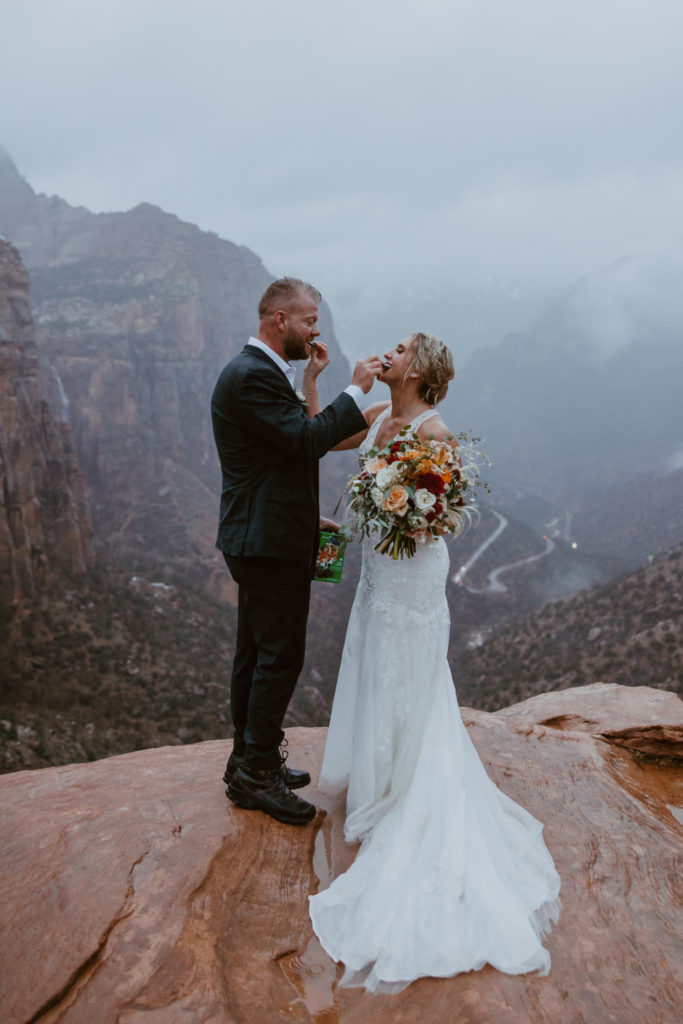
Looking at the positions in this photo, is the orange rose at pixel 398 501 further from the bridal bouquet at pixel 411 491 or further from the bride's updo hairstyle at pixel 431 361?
the bride's updo hairstyle at pixel 431 361

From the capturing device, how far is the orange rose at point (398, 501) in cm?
383

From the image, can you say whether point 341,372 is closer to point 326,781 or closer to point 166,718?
point 166,718

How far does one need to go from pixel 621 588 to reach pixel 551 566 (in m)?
40.3

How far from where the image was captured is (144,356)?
3076 inches

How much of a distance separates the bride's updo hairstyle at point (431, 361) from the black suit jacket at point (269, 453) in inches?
27.9

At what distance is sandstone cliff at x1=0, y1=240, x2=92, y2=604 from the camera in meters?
30.1

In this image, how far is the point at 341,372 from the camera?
134 meters

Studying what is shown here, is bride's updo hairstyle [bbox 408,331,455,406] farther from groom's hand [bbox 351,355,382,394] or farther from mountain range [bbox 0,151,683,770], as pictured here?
mountain range [bbox 0,151,683,770]

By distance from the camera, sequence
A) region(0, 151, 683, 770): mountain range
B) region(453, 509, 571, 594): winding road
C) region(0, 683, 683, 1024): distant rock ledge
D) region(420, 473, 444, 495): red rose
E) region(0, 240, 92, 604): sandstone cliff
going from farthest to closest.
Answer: region(453, 509, 571, 594): winding road
region(0, 240, 92, 604): sandstone cliff
region(0, 151, 683, 770): mountain range
region(420, 473, 444, 495): red rose
region(0, 683, 683, 1024): distant rock ledge

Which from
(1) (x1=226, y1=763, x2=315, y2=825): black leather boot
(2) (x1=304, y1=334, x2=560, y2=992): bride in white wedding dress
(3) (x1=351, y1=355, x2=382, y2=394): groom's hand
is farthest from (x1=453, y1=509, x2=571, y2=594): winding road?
(3) (x1=351, y1=355, x2=382, y2=394): groom's hand

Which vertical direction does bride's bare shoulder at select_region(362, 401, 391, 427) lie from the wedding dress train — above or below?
above

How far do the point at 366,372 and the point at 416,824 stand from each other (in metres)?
2.61

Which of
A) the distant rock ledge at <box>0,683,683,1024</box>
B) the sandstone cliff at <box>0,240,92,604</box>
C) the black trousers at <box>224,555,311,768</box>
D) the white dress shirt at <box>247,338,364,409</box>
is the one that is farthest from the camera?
the sandstone cliff at <box>0,240,92,604</box>

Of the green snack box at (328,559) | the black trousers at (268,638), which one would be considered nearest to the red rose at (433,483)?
the green snack box at (328,559)
